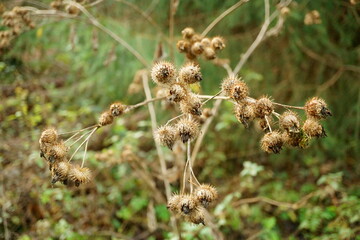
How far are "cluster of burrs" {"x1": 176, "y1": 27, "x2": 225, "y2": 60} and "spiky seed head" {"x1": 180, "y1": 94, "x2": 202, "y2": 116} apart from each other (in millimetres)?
682

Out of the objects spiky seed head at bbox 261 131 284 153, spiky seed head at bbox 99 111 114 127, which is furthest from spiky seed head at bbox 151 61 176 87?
spiky seed head at bbox 261 131 284 153

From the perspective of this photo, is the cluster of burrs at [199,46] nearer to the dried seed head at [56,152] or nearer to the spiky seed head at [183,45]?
the spiky seed head at [183,45]

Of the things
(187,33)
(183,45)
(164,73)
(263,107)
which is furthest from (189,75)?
(187,33)

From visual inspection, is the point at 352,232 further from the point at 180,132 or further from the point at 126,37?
the point at 126,37

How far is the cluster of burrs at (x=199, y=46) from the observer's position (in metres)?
2.25

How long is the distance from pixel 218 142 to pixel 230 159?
0.34 metres

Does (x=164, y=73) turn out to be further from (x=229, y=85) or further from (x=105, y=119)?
(x=105, y=119)

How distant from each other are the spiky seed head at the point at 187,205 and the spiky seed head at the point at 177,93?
1.66 feet

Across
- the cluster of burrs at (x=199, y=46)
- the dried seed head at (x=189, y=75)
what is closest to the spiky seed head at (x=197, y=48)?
the cluster of burrs at (x=199, y=46)

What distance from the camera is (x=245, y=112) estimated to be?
1.60m

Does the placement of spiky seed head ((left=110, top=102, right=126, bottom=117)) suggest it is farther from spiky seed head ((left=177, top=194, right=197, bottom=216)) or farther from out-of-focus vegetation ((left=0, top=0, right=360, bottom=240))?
out-of-focus vegetation ((left=0, top=0, right=360, bottom=240))

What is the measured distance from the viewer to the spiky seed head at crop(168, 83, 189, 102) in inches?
65.4

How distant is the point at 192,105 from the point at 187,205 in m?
0.50

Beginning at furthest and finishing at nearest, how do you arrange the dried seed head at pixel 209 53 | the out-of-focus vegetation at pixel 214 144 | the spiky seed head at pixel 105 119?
the out-of-focus vegetation at pixel 214 144
the dried seed head at pixel 209 53
the spiky seed head at pixel 105 119
